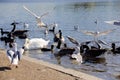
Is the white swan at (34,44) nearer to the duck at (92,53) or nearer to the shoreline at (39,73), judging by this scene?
the duck at (92,53)

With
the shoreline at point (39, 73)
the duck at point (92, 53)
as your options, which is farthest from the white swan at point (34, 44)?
the shoreline at point (39, 73)

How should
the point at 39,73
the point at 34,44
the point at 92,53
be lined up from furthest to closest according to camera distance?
the point at 34,44
the point at 92,53
the point at 39,73

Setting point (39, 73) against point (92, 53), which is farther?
point (92, 53)

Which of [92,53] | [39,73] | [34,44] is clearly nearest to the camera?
[39,73]

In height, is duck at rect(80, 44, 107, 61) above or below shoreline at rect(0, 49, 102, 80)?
above

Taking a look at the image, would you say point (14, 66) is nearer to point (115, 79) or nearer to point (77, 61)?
point (115, 79)

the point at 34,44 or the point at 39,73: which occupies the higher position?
the point at 34,44

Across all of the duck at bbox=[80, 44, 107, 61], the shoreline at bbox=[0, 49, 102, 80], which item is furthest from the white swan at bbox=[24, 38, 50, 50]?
the shoreline at bbox=[0, 49, 102, 80]

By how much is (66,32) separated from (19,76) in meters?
28.9

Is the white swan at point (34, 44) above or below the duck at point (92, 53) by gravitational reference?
above

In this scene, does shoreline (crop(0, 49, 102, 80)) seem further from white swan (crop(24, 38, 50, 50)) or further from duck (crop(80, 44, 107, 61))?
white swan (crop(24, 38, 50, 50))

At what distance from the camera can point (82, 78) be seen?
55.4ft

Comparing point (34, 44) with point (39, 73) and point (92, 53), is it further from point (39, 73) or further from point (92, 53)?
point (39, 73)

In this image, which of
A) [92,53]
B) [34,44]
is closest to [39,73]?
[92,53]
